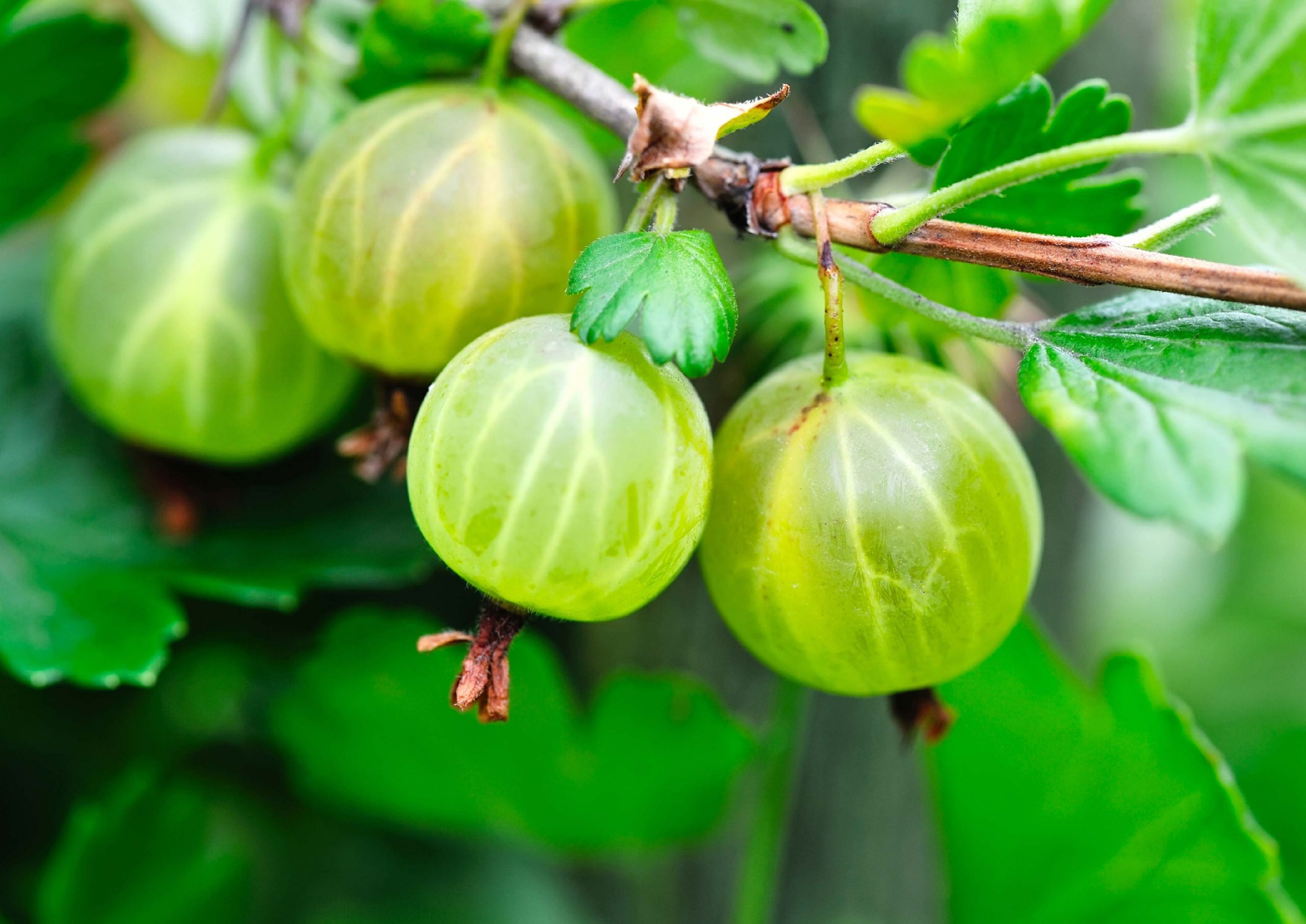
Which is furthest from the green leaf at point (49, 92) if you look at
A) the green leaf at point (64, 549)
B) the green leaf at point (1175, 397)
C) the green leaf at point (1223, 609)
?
the green leaf at point (1223, 609)

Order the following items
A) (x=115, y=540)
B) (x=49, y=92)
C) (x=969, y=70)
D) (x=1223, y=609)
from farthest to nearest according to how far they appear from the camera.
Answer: (x=1223, y=609) → (x=115, y=540) → (x=49, y=92) → (x=969, y=70)

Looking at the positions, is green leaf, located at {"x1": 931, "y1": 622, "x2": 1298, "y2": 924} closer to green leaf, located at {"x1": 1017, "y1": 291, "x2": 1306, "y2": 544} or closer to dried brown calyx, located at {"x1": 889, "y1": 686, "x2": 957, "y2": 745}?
dried brown calyx, located at {"x1": 889, "y1": 686, "x2": 957, "y2": 745}

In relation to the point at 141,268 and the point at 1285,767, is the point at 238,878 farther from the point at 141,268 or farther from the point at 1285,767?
the point at 1285,767

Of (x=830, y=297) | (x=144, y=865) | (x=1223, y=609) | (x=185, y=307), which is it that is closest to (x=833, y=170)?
(x=830, y=297)

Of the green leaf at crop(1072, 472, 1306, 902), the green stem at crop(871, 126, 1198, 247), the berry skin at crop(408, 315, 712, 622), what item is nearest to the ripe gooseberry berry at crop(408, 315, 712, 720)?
the berry skin at crop(408, 315, 712, 622)

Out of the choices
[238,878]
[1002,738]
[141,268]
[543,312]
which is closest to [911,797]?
[1002,738]

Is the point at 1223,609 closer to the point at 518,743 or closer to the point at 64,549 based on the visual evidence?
the point at 518,743

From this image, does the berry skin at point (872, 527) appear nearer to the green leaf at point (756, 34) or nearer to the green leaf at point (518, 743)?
the green leaf at point (756, 34)

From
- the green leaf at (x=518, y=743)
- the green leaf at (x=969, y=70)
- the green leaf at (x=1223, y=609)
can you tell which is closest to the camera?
the green leaf at (x=969, y=70)
